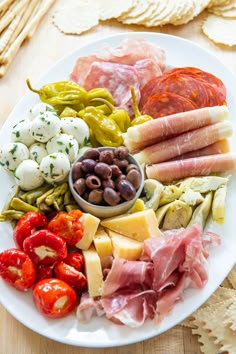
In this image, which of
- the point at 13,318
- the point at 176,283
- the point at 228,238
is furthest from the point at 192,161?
the point at 13,318

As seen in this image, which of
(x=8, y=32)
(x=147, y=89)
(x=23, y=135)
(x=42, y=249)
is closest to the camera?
(x=42, y=249)

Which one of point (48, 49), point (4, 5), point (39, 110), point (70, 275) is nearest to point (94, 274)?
point (70, 275)

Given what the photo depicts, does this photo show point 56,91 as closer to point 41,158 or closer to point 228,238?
point 41,158

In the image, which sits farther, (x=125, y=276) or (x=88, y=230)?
(x=88, y=230)

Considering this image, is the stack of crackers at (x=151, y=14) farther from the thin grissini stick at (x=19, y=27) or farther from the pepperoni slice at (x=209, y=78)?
the pepperoni slice at (x=209, y=78)

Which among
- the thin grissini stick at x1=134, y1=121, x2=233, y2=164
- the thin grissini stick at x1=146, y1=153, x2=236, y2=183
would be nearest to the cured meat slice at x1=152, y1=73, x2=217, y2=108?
the thin grissini stick at x1=134, y1=121, x2=233, y2=164

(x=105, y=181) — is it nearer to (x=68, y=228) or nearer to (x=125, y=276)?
(x=68, y=228)

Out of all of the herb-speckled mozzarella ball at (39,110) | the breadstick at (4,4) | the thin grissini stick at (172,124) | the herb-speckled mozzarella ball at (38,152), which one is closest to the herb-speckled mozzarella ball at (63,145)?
the herb-speckled mozzarella ball at (38,152)
